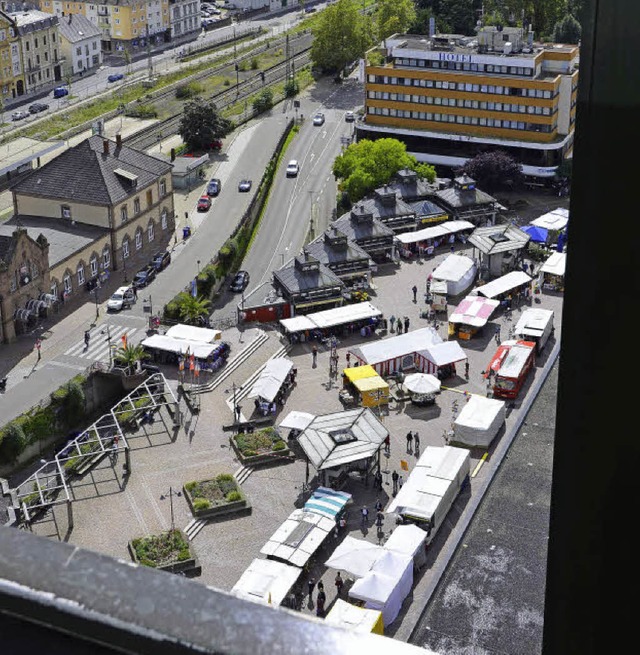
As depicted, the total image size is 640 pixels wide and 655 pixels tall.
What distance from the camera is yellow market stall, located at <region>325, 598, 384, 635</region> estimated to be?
34.8 m

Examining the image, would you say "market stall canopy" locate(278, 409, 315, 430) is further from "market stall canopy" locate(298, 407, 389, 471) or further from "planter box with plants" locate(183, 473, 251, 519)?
"planter box with plants" locate(183, 473, 251, 519)

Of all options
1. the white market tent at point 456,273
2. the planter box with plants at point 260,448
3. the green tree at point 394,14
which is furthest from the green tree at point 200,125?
the planter box with plants at point 260,448

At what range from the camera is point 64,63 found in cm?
11931

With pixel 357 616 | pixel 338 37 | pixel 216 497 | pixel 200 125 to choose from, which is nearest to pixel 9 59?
pixel 200 125

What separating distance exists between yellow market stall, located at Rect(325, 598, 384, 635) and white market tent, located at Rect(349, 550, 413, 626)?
580 millimetres

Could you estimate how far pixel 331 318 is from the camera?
58.9 metres

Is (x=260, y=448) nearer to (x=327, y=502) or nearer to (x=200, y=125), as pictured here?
(x=327, y=502)

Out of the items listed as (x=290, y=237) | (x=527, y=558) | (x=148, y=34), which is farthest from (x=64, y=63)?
(x=527, y=558)

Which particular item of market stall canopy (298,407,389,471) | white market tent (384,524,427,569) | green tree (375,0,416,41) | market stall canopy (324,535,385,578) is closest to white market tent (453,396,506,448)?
market stall canopy (298,407,389,471)

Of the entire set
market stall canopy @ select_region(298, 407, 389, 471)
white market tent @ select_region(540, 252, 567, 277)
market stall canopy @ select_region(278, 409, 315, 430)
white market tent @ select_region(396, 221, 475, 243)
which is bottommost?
market stall canopy @ select_region(278, 409, 315, 430)

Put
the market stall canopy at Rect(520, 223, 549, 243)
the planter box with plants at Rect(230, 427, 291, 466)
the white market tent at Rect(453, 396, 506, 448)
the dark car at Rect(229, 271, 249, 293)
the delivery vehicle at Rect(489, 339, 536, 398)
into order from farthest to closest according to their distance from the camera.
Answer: the market stall canopy at Rect(520, 223, 549, 243) → the dark car at Rect(229, 271, 249, 293) → the delivery vehicle at Rect(489, 339, 536, 398) → the white market tent at Rect(453, 396, 506, 448) → the planter box with plants at Rect(230, 427, 291, 466)

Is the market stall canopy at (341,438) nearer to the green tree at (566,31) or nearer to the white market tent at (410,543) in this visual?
the white market tent at (410,543)

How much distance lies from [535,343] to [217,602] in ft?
178

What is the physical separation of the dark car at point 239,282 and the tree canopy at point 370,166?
14.5 metres
